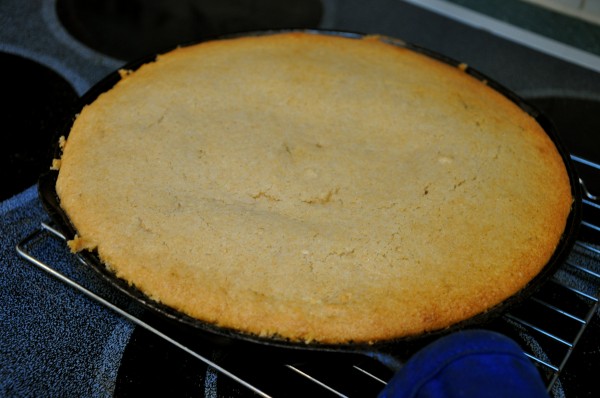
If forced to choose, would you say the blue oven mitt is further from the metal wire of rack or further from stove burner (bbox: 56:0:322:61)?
stove burner (bbox: 56:0:322:61)

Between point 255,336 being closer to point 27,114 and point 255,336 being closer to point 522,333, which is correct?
point 522,333

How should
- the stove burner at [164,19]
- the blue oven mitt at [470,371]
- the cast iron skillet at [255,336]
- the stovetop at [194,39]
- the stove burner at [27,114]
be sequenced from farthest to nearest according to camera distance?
1. the stove burner at [164,19]
2. the stovetop at [194,39]
3. the stove burner at [27,114]
4. the cast iron skillet at [255,336]
5. the blue oven mitt at [470,371]

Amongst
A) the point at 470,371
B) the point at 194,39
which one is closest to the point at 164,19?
the point at 194,39

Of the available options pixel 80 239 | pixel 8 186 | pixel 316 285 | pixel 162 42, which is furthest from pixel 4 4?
pixel 316 285

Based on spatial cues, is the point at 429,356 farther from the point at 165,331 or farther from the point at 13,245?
the point at 13,245

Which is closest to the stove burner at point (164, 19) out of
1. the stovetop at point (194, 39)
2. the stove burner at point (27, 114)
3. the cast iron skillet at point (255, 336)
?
the stovetop at point (194, 39)

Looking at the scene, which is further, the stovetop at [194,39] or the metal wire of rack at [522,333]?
the stovetop at [194,39]

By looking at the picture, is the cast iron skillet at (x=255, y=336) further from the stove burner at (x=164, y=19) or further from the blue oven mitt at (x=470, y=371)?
the stove burner at (x=164, y=19)

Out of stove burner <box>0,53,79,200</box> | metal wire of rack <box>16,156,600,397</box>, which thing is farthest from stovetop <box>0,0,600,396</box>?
metal wire of rack <box>16,156,600,397</box>
